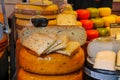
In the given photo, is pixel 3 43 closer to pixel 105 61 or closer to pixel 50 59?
pixel 50 59

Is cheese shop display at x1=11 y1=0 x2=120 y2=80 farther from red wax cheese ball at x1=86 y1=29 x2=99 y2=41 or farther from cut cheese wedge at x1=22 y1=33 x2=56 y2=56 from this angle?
red wax cheese ball at x1=86 y1=29 x2=99 y2=41

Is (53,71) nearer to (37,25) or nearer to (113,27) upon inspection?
(37,25)

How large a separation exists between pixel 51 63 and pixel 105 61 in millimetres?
166

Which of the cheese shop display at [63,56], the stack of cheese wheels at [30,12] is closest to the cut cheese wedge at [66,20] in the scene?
the cheese shop display at [63,56]

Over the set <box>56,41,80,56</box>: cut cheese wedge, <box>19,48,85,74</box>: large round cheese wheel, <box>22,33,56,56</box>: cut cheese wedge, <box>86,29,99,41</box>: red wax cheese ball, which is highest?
<box>22,33,56,56</box>: cut cheese wedge

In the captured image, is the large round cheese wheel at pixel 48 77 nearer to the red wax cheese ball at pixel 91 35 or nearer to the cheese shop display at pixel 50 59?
the cheese shop display at pixel 50 59

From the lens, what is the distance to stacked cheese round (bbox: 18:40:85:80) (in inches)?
30.1

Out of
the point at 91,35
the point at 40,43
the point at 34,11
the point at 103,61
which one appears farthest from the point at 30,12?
the point at 103,61

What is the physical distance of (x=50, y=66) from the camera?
765mm

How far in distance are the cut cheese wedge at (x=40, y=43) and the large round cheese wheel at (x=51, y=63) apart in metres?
0.03

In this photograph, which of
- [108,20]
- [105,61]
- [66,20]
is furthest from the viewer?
[108,20]

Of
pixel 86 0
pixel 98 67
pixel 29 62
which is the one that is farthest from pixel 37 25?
pixel 86 0

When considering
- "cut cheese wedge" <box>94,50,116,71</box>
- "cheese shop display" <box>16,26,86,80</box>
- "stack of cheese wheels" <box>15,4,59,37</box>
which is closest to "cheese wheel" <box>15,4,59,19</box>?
"stack of cheese wheels" <box>15,4,59,37</box>

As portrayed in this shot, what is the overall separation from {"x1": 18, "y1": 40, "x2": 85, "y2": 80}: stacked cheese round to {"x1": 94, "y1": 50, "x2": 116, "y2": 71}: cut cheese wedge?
79 mm
